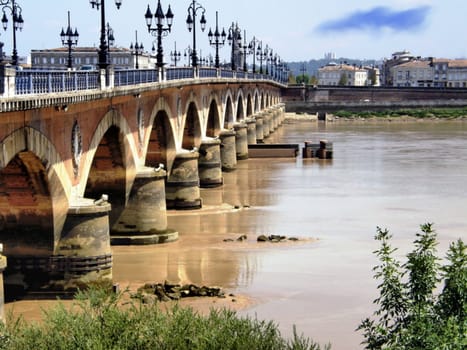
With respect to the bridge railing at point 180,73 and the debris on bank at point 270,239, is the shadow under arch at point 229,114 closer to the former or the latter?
the bridge railing at point 180,73

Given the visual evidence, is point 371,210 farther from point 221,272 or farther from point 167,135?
point 221,272

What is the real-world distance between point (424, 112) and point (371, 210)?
3659 inches

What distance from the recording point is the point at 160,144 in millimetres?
43688

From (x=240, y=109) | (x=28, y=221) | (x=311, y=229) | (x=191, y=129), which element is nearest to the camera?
(x=28, y=221)

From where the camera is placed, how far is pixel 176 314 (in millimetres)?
15047

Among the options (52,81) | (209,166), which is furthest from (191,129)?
(52,81)

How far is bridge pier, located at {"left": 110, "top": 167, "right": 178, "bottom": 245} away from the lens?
3362cm

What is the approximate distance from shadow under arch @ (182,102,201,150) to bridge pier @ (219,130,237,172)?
6836mm

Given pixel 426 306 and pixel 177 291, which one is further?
pixel 177 291

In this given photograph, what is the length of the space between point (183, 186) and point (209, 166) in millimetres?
8526

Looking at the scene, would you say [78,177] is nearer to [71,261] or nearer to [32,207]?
[32,207]

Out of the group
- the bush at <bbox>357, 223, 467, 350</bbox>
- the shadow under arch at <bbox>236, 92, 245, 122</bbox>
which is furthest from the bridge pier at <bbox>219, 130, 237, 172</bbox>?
the bush at <bbox>357, 223, 467, 350</bbox>

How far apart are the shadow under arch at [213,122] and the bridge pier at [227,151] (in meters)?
1.20

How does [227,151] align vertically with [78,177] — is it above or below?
below
